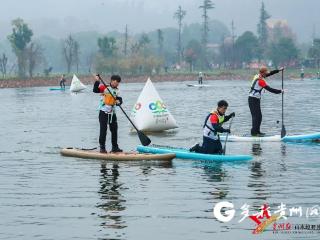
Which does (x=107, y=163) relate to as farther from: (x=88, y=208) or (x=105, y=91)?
(x=88, y=208)

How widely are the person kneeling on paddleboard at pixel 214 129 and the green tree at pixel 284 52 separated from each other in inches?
5316

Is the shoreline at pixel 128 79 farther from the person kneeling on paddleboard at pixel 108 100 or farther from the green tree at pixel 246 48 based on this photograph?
the person kneeling on paddleboard at pixel 108 100

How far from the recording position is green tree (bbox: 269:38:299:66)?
5822 inches

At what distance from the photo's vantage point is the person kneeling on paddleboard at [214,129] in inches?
614

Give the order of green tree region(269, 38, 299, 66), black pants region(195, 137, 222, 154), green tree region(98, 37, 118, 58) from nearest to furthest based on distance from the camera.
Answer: black pants region(195, 137, 222, 154) < green tree region(98, 37, 118, 58) < green tree region(269, 38, 299, 66)

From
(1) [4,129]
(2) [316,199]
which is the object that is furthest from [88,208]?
(1) [4,129]

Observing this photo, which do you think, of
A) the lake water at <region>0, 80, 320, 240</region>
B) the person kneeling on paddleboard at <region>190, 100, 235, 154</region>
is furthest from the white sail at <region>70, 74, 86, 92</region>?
the person kneeling on paddleboard at <region>190, 100, 235, 154</region>

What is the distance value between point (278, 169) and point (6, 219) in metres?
7.08

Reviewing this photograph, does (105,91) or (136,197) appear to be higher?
(105,91)

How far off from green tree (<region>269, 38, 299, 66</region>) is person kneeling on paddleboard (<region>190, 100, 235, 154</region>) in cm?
13503

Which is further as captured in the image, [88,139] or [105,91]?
[88,139]

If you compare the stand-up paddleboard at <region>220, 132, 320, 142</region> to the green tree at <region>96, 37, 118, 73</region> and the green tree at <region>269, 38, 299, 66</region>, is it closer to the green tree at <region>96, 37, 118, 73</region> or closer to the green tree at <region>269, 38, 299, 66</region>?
the green tree at <region>96, 37, 118, 73</region>

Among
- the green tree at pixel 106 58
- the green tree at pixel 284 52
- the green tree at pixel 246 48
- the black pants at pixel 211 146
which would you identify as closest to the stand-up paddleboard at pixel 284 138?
the black pants at pixel 211 146

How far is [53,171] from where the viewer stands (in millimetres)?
15641
